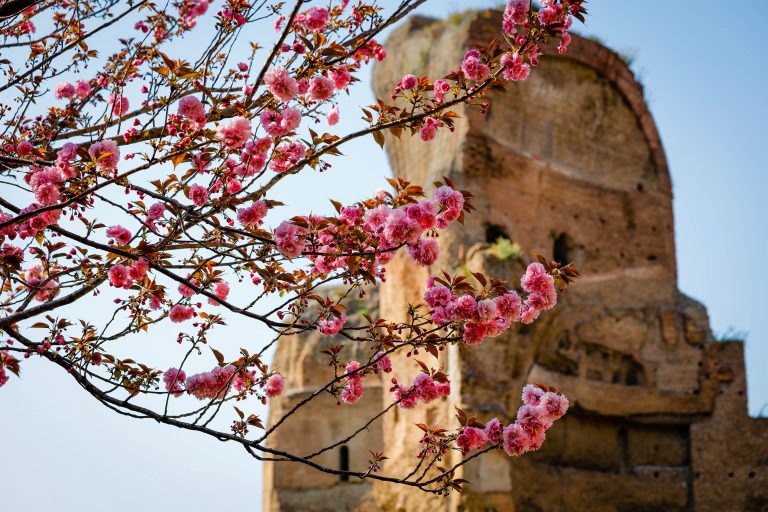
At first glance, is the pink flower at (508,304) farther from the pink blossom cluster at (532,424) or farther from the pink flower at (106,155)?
the pink flower at (106,155)

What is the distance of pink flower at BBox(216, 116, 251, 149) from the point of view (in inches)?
204

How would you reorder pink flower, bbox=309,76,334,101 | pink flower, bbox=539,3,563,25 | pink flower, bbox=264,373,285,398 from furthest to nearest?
pink flower, bbox=264,373,285,398 < pink flower, bbox=539,3,563,25 < pink flower, bbox=309,76,334,101

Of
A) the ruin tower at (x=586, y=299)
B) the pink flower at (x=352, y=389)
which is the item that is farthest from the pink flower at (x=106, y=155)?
the ruin tower at (x=586, y=299)

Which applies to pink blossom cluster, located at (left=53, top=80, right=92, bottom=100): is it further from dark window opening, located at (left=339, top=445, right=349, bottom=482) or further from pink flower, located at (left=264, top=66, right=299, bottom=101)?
dark window opening, located at (left=339, top=445, right=349, bottom=482)

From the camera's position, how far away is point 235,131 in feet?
17.0

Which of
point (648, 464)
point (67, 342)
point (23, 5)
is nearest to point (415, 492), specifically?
point (648, 464)

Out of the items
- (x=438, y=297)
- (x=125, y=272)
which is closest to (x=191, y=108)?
(x=125, y=272)

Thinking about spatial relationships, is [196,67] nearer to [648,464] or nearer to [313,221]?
[313,221]

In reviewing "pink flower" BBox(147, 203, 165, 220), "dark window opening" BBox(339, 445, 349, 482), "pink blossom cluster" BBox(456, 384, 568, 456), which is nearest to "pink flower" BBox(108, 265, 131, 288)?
"pink flower" BBox(147, 203, 165, 220)

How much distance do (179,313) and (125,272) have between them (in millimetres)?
779

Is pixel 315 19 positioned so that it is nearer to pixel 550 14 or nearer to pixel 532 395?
pixel 550 14

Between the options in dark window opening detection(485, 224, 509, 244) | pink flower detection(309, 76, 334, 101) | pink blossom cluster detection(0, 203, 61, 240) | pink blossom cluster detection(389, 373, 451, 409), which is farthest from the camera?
dark window opening detection(485, 224, 509, 244)

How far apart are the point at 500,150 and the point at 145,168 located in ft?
52.4

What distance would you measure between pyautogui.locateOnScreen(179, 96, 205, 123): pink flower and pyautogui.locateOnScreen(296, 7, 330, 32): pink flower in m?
1.15
